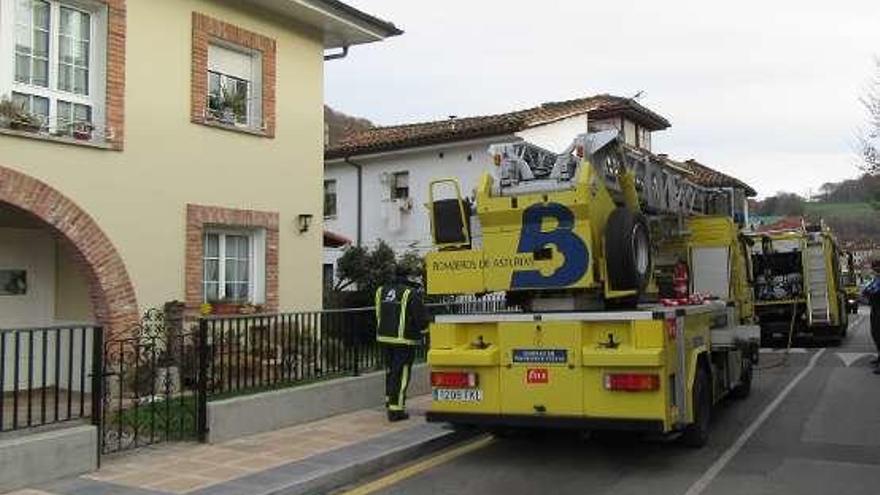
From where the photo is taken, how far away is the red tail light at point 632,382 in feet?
26.3

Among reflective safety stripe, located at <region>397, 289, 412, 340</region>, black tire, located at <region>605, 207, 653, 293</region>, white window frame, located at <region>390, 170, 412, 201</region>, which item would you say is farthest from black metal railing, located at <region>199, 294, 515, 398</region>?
white window frame, located at <region>390, 170, 412, 201</region>

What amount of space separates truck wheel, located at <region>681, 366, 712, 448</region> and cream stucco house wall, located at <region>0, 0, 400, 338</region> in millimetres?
6806

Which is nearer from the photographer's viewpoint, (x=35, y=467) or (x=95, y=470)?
(x=35, y=467)

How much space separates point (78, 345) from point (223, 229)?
5.14 metres

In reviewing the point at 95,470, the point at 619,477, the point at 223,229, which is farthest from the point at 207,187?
the point at 619,477

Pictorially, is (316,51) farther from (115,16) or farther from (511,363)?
(511,363)

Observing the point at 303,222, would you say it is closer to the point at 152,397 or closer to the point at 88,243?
the point at 88,243

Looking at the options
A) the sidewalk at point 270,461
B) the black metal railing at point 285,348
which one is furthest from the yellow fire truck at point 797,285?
the sidewalk at point 270,461

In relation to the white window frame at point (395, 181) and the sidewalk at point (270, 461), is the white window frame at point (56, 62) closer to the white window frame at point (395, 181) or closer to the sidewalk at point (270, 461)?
the sidewalk at point (270, 461)

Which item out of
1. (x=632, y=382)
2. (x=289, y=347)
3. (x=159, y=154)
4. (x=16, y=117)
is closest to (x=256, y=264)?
(x=159, y=154)

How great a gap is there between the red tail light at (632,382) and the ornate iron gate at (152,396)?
12.8ft

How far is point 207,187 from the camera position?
13062mm

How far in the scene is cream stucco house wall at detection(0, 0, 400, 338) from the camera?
10.9m

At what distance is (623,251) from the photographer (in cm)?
862
